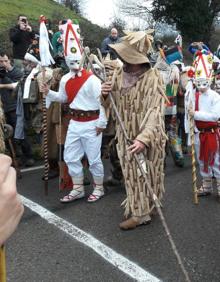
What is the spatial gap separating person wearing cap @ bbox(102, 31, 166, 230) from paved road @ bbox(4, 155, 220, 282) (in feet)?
0.99

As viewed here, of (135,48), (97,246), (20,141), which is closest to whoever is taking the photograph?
(97,246)

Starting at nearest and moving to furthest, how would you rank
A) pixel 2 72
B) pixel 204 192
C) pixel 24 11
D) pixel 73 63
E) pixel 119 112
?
pixel 119 112 → pixel 73 63 → pixel 204 192 → pixel 2 72 → pixel 24 11

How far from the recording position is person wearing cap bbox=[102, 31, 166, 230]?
4.17 metres

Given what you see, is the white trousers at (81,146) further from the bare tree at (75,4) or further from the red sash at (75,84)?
the bare tree at (75,4)

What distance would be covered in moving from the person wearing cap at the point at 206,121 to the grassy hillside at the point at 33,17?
6905mm

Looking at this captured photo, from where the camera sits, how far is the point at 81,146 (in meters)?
5.22

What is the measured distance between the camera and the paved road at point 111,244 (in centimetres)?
360

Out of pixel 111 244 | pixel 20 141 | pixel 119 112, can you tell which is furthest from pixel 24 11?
pixel 111 244

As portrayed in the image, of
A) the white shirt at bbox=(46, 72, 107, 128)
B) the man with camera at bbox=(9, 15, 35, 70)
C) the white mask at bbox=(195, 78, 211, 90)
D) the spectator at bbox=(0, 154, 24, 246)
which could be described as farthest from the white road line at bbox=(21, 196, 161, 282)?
the man with camera at bbox=(9, 15, 35, 70)

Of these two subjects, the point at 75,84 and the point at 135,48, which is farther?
the point at 75,84

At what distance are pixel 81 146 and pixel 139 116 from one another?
1.15 metres

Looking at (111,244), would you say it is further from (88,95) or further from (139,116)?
(88,95)

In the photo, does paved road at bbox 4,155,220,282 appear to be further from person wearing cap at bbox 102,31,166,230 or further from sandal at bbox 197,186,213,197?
person wearing cap at bbox 102,31,166,230

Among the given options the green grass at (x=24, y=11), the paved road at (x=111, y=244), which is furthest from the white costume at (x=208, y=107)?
the green grass at (x=24, y=11)
